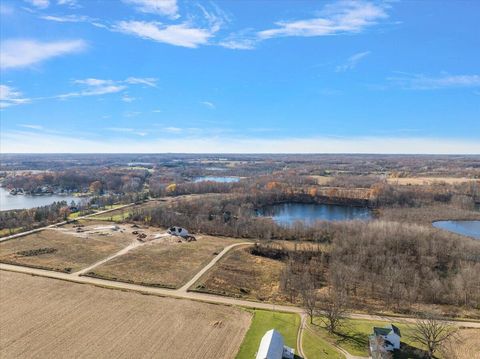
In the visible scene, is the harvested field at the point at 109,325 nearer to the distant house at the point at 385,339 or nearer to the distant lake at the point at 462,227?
the distant house at the point at 385,339

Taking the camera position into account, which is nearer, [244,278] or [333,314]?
[333,314]

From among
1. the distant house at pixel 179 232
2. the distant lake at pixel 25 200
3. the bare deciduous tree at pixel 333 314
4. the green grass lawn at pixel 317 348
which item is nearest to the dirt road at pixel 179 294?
the bare deciduous tree at pixel 333 314

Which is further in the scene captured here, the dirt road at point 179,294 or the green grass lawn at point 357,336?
the dirt road at point 179,294

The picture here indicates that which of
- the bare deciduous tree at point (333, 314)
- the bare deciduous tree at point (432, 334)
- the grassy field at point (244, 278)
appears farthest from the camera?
the grassy field at point (244, 278)

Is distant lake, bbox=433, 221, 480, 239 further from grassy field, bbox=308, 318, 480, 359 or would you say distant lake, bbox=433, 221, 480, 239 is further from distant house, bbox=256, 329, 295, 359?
distant house, bbox=256, 329, 295, 359

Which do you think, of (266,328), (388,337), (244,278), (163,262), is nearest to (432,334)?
(388,337)

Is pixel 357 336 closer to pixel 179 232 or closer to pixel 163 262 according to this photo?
pixel 163 262

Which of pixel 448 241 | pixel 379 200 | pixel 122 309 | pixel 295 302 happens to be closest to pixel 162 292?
pixel 122 309
